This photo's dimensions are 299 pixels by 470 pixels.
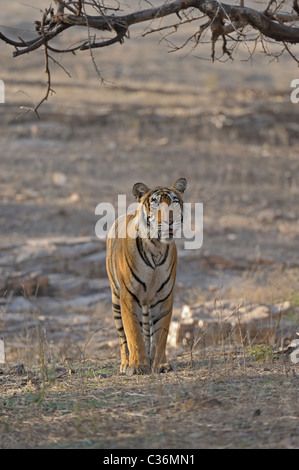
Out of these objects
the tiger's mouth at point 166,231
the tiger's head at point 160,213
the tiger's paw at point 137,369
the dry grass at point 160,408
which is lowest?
the dry grass at point 160,408

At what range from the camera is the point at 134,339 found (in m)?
6.39

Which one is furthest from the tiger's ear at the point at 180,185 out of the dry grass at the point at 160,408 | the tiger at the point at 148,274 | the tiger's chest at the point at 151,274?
the dry grass at the point at 160,408

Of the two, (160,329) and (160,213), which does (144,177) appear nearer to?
(160,329)

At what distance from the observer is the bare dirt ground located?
16.1ft

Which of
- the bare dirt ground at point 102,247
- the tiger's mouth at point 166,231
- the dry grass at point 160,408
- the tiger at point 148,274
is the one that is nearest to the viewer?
the dry grass at point 160,408

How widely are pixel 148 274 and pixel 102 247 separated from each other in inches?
277

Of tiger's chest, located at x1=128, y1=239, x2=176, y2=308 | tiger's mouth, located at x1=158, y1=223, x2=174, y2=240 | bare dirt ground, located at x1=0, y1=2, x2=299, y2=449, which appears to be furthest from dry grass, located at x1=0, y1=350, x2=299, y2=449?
tiger's mouth, located at x1=158, y1=223, x2=174, y2=240

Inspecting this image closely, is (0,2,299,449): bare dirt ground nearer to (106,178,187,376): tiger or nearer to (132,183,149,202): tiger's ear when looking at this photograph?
(106,178,187,376): tiger

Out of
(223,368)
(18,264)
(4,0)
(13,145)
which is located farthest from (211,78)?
(4,0)

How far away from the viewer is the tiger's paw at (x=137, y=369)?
20.8ft

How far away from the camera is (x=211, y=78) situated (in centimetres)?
3591

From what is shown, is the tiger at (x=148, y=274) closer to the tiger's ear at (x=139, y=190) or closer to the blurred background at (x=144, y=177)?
the tiger's ear at (x=139, y=190)

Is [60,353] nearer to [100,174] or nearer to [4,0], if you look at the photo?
[100,174]
